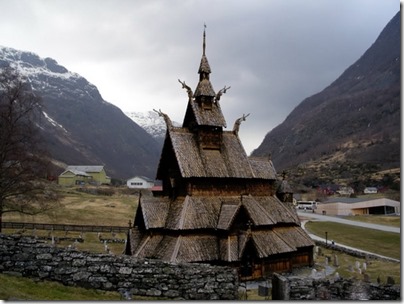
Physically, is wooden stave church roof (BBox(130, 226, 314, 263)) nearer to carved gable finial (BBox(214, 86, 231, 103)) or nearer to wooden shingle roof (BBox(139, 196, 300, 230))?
wooden shingle roof (BBox(139, 196, 300, 230))

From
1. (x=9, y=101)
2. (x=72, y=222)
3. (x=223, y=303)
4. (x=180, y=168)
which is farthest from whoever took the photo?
(x=72, y=222)

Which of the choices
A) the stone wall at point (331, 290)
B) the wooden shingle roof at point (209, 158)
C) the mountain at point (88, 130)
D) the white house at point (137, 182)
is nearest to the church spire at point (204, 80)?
the wooden shingle roof at point (209, 158)

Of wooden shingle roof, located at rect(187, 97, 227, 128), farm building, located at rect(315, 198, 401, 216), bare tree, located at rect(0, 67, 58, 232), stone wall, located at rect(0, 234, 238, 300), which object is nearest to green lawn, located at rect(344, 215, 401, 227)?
farm building, located at rect(315, 198, 401, 216)

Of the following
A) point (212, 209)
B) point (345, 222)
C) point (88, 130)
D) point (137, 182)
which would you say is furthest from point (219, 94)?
point (88, 130)

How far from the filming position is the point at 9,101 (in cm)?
2503

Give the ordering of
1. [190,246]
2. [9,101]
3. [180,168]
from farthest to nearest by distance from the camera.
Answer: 1. [9,101]
2. [180,168]
3. [190,246]

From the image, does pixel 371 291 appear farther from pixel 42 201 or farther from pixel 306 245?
pixel 42 201

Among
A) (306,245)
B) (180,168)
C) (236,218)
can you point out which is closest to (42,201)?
(180,168)

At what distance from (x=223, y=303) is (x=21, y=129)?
61.7 feet

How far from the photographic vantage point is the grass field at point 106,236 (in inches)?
454

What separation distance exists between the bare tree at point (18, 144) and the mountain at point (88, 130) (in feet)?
270

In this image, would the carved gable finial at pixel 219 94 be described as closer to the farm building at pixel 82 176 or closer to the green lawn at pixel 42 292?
the green lawn at pixel 42 292

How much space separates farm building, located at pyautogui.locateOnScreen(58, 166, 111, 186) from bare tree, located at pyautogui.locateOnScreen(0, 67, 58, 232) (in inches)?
2870

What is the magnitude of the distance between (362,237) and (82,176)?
257ft
